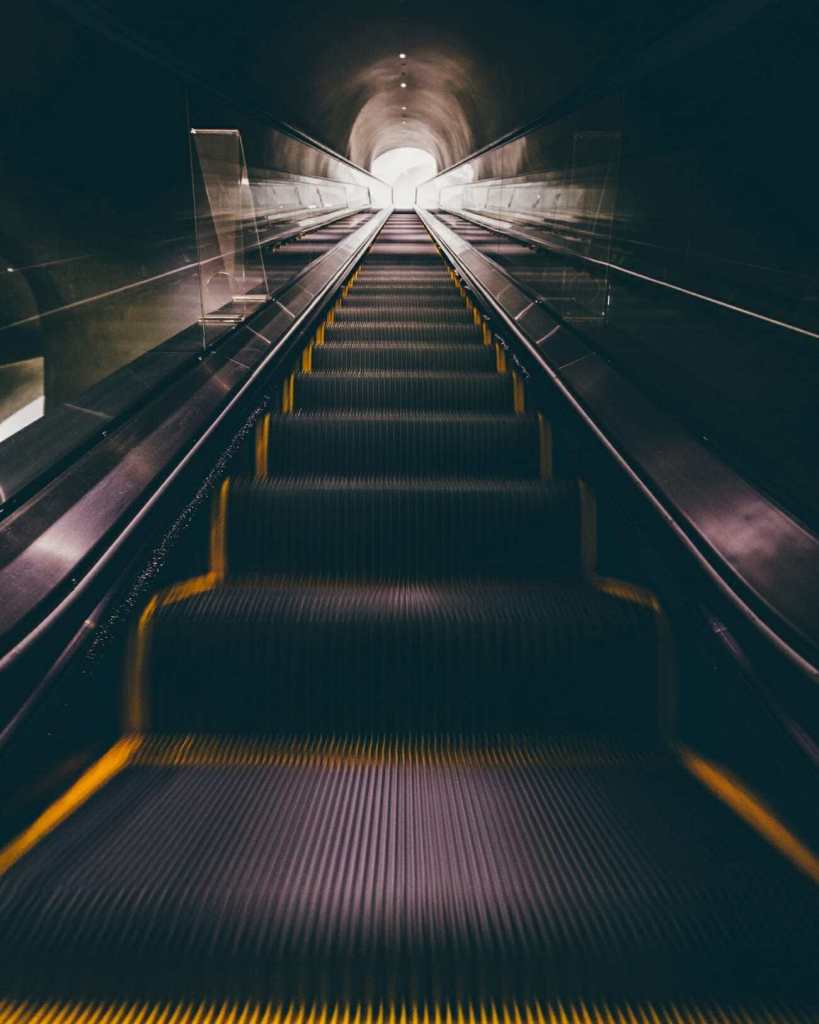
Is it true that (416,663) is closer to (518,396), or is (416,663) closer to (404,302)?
(518,396)

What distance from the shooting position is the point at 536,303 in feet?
12.7

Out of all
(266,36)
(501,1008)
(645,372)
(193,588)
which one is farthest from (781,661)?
(266,36)

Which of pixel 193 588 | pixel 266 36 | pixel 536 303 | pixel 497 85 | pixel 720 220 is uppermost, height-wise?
pixel 497 85

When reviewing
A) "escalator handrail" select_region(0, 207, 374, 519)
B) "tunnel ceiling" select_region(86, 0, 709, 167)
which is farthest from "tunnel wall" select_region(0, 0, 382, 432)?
"escalator handrail" select_region(0, 207, 374, 519)

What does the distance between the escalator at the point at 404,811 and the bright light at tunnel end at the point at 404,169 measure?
30.3 meters

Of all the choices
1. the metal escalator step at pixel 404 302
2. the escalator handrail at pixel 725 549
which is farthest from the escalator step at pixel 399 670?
the metal escalator step at pixel 404 302

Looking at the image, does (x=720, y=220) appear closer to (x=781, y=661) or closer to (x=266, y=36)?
(x=266, y=36)

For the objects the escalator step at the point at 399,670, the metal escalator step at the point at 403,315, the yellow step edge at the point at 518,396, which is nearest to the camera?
the escalator step at the point at 399,670

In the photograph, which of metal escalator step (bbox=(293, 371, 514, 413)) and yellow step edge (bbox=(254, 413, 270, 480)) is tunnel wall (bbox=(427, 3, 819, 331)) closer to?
metal escalator step (bbox=(293, 371, 514, 413))

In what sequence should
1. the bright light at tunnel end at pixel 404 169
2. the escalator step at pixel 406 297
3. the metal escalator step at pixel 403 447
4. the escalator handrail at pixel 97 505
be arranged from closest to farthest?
the escalator handrail at pixel 97 505
the metal escalator step at pixel 403 447
the escalator step at pixel 406 297
the bright light at tunnel end at pixel 404 169

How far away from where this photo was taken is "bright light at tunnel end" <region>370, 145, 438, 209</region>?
106 ft

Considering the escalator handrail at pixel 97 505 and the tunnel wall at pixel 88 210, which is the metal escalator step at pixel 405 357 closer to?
the escalator handrail at pixel 97 505

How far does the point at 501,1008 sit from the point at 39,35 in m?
4.82

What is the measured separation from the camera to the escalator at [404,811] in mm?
1039
